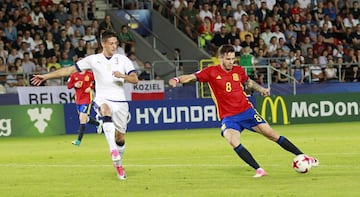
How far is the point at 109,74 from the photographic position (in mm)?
15812

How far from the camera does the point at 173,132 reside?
99.2 ft

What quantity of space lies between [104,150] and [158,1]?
1655 cm

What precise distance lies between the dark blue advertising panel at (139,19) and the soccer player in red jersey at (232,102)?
21351 mm

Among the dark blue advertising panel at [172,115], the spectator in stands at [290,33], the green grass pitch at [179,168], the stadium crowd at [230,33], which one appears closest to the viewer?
the green grass pitch at [179,168]

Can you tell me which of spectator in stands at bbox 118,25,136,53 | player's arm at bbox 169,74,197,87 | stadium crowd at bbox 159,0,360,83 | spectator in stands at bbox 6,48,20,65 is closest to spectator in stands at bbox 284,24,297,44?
stadium crowd at bbox 159,0,360,83

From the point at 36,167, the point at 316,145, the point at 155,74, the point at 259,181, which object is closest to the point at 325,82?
the point at 155,74

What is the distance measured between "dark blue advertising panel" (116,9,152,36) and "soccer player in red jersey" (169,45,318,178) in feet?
70.0

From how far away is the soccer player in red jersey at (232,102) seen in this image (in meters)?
15.1

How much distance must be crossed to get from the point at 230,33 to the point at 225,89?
20998 mm

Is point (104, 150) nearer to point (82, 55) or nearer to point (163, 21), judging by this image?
point (82, 55)

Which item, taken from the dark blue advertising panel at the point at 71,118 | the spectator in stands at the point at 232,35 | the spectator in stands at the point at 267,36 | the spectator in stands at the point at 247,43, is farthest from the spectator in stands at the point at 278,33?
the dark blue advertising panel at the point at 71,118

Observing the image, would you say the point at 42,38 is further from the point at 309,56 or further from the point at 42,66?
the point at 309,56

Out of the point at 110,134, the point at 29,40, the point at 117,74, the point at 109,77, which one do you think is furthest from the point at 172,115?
the point at 117,74

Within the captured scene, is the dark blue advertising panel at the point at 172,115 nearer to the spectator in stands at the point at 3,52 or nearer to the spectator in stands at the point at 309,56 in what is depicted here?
Result: the spectator in stands at the point at 3,52
